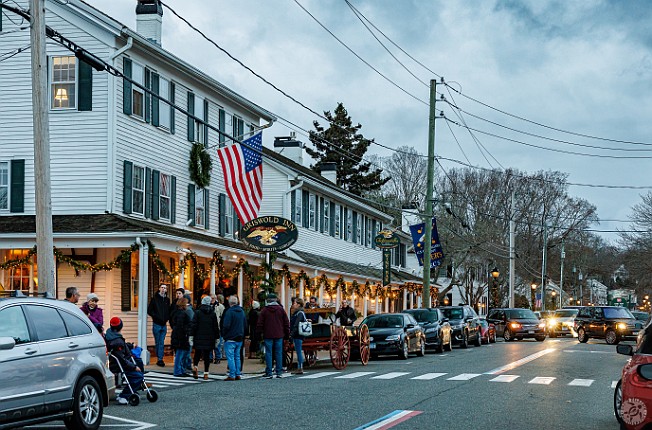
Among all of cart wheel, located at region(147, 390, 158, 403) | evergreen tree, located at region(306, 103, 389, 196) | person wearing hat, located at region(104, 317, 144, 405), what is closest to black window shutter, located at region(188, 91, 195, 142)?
cart wheel, located at region(147, 390, 158, 403)

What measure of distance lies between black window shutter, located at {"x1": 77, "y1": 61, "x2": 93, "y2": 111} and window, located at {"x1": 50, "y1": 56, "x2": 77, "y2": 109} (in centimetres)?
23

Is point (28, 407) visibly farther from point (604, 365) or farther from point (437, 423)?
point (604, 365)

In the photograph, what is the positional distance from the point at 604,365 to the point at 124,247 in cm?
1308

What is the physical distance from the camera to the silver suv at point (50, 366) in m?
11.0

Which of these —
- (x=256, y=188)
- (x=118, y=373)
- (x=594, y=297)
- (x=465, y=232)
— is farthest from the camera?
(x=594, y=297)

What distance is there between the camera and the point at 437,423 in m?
13.0

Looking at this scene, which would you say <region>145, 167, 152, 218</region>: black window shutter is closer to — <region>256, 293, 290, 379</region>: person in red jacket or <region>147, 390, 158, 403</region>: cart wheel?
<region>256, 293, 290, 379</region>: person in red jacket

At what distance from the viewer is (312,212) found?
41.9m

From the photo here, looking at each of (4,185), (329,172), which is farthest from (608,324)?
(4,185)

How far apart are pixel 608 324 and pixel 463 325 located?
25.7 feet

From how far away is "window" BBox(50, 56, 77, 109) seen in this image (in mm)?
26625

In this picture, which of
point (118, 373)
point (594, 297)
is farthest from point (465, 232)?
point (594, 297)

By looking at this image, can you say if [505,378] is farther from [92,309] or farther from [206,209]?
[206,209]

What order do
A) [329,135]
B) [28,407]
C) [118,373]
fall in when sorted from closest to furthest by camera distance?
[28,407]
[118,373]
[329,135]
